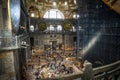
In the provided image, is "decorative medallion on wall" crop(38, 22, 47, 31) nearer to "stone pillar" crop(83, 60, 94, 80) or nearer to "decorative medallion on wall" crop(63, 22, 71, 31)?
"decorative medallion on wall" crop(63, 22, 71, 31)

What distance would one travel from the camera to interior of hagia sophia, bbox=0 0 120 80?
1461cm

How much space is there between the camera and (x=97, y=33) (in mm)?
21547

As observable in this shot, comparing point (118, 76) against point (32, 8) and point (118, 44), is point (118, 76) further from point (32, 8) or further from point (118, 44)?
point (32, 8)

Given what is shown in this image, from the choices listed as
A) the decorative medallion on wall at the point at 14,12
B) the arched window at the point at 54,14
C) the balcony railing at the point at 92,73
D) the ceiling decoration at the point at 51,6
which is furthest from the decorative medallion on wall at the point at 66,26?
the balcony railing at the point at 92,73

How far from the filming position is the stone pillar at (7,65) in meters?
13.4

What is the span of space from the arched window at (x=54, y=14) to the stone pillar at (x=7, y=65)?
1317 inches

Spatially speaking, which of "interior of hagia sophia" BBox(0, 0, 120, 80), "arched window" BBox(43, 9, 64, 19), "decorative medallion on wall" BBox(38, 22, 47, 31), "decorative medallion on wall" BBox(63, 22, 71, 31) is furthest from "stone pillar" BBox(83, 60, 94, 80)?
"arched window" BBox(43, 9, 64, 19)

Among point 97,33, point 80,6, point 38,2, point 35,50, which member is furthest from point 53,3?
point 97,33

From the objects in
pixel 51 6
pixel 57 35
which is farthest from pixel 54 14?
pixel 57 35

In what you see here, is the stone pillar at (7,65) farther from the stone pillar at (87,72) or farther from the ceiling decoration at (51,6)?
the ceiling decoration at (51,6)

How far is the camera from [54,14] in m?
46.7

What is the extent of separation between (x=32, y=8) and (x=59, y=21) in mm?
9425

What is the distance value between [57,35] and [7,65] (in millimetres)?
32160

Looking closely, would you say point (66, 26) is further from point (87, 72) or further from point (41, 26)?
point (87, 72)
